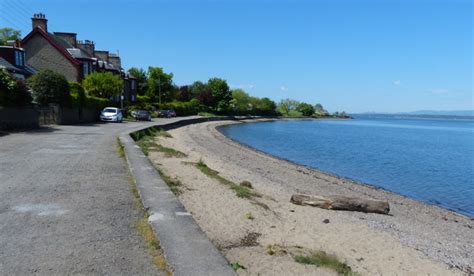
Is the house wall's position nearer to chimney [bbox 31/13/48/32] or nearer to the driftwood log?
chimney [bbox 31/13/48/32]

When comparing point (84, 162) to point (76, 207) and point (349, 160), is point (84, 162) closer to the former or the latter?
point (76, 207)

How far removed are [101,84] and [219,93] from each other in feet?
196

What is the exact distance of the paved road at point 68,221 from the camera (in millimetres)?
5047

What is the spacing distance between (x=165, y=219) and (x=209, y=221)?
223 centimetres

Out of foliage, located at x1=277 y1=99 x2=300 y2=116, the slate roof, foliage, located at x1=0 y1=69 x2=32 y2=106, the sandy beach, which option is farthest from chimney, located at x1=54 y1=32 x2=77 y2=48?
foliage, located at x1=277 y1=99 x2=300 y2=116

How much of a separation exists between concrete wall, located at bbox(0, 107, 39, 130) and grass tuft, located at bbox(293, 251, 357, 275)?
24629 mm

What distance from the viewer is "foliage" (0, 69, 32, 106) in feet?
86.3

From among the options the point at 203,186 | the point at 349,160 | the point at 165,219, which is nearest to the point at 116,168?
the point at 203,186

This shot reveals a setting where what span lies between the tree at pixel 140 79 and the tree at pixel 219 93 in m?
20.5

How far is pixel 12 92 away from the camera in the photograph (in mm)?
27453

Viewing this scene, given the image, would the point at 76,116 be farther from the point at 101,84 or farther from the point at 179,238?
the point at 179,238

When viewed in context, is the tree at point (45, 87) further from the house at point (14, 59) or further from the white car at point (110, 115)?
the white car at point (110, 115)

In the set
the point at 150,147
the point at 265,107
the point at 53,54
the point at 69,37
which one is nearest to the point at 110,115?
the point at 53,54

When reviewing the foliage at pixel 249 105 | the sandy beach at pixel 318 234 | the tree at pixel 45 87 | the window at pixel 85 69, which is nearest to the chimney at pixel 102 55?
the window at pixel 85 69
